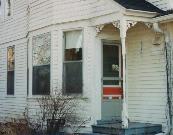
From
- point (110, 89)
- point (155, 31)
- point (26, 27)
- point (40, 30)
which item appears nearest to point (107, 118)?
point (110, 89)

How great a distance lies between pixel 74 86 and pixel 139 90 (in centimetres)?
228

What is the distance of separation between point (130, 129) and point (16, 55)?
8.44 m

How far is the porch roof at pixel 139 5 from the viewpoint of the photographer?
40.1 feet

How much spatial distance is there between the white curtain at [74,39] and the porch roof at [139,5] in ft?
7.33

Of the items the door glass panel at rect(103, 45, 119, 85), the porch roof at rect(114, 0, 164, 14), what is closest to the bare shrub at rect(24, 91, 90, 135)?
the door glass panel at rect(103, 45, 119, 85)

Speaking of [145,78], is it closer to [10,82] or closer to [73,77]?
[73,77]

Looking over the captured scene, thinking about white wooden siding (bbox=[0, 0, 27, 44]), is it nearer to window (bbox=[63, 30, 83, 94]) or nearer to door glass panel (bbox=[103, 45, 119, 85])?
window (bbox=[63, 30, 83, 94])

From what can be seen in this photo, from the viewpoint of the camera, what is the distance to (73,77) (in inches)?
559

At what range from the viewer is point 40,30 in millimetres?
15805

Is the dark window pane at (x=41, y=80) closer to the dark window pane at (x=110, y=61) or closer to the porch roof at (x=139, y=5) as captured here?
the dark window pane at (x=110, y=61)

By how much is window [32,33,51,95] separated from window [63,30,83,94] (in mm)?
998

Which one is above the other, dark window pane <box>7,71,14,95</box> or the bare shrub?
dark window pane <box>7,71,14,95</box>

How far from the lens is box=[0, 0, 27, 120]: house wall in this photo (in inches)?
698

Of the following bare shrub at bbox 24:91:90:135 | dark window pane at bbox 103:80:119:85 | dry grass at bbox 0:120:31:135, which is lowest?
dry grass at bbox 0:120:31:135
